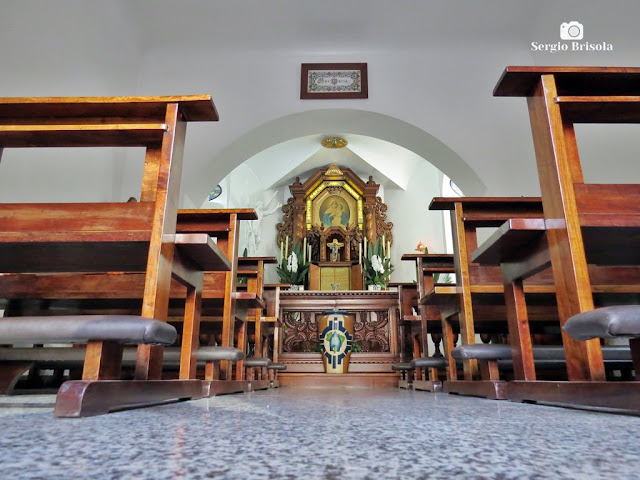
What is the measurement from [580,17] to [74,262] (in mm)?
4192

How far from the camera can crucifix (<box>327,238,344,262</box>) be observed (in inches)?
316

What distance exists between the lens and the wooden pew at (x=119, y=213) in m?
1.27

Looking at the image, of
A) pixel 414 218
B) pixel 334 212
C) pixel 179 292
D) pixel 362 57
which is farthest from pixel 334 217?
pixel 179 292

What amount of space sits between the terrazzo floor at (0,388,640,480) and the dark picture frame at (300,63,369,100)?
362cm

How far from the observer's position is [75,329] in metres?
0.93

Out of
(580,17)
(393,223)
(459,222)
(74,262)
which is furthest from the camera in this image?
(393,223)

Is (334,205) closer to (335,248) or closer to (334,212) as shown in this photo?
(334,212)

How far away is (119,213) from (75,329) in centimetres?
47

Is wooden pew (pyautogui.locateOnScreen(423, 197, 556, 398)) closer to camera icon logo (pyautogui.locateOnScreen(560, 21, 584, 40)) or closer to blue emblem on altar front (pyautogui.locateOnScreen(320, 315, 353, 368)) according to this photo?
blue emblem on altar front (pyautogui.locateOnScreen(320, 315, 353, 368))

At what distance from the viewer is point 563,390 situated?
1.08m

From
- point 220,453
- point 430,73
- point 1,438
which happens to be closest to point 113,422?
point 1,438

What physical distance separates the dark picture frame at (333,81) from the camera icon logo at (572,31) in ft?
5.63

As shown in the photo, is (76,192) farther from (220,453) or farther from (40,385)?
(220,453)

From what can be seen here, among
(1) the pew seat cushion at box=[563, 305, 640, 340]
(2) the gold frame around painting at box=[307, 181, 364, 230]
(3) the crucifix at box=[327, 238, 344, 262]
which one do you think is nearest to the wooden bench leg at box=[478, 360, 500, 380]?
(1) the pew seat cushion at box=[563, 305, 640, 340]
